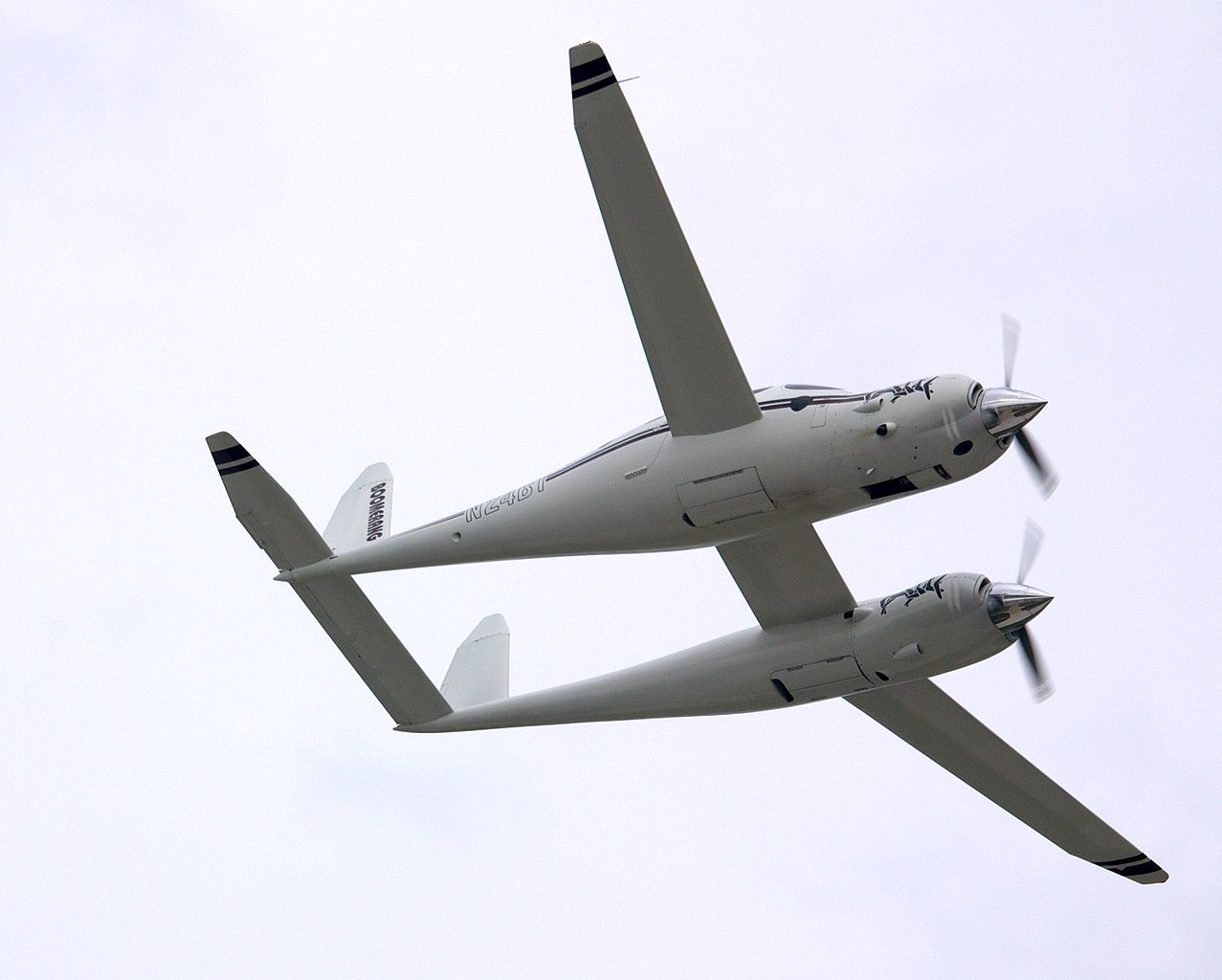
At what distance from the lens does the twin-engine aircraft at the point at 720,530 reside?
26.0 m

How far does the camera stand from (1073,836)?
33.2 m

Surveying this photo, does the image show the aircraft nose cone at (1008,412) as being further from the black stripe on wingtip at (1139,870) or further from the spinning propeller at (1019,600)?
the black stripe on wingtip at (1139,870)

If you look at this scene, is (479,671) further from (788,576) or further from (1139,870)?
(1139,870)

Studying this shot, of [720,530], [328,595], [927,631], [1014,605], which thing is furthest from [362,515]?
[1014,605]

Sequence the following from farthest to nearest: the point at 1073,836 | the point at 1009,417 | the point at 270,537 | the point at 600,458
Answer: the point at 1073,836 < the point at 270,537 < the point at 600,458 < the point at 1009,417

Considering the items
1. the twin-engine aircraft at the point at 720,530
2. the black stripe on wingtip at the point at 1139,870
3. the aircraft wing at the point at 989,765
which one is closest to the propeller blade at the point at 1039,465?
the twin-engine aircraft at the point at 720,530

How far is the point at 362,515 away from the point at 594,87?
11545 mm

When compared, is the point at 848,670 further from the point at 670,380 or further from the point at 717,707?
the point at 670,380

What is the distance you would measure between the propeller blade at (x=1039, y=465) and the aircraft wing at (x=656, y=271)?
15.2 ft

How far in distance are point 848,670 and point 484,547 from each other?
6.80 metres

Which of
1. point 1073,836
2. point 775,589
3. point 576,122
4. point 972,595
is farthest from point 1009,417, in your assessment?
point 1073,836

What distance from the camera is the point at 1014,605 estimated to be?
28.4 meters

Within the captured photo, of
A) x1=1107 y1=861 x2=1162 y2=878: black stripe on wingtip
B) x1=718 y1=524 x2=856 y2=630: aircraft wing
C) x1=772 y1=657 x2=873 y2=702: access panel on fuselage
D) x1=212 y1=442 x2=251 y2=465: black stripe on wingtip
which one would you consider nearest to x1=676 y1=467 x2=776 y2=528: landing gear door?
x1=718 y1=524 x2=856 y2=630: aircraft wing

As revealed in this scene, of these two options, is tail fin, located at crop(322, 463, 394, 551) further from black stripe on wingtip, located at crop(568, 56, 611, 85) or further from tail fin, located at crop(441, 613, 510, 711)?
black stripe on wingtip, located at crop(568, 56, 611, 85)
